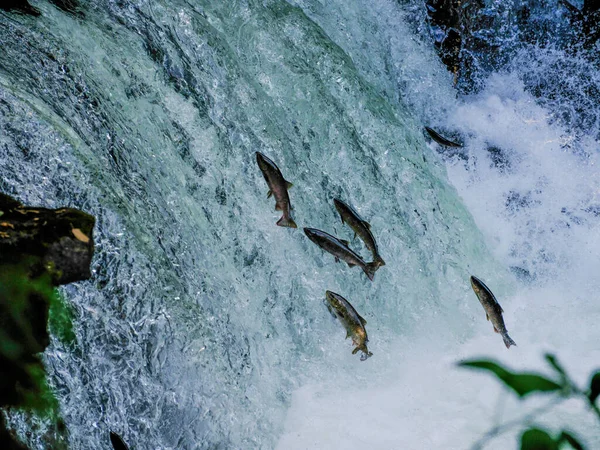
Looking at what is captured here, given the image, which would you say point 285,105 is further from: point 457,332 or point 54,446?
point 54,446

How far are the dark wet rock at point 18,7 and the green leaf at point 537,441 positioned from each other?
9.81 ft

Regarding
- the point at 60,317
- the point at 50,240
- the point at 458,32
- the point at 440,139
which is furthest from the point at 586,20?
the point at 60,317

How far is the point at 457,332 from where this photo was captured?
3.96 metres

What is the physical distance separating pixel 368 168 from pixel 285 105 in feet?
1.95

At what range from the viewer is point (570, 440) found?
46 cm

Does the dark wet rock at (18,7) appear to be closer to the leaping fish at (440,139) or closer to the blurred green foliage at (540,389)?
the leaping fish at (440,139)

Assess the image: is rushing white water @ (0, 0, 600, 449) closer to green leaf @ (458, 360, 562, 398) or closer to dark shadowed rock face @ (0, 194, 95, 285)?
dark shadowed rock face @ (0, 194, 95, 285)

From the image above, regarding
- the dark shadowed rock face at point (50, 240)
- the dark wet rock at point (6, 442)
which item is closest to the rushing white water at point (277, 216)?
the dark shadowed rock face at point (50, 240)

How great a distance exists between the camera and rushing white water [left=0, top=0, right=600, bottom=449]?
8.67 feet

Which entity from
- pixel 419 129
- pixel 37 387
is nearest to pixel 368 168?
pixel 419 129

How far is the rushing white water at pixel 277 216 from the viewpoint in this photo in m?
2.64

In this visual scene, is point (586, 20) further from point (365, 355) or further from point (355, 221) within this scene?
point (365, 355)

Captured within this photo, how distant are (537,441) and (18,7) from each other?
3020mm

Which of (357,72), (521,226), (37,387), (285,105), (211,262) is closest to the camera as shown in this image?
(37,387)
